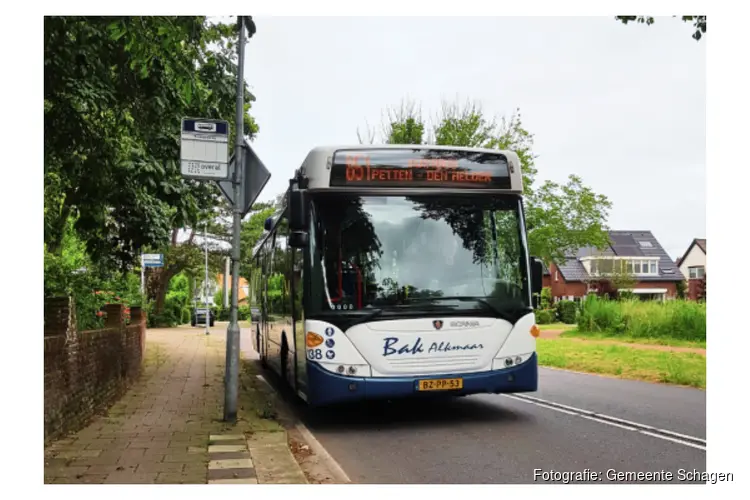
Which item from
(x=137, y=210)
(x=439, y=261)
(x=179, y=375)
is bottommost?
(x=179, y=375)

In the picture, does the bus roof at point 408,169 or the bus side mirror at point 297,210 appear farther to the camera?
the bus roof at point 408,169

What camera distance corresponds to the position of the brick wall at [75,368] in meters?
7.06

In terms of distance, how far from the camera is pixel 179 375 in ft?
47.4

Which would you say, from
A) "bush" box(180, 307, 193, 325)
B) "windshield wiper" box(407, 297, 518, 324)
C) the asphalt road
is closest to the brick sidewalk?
the asphalt road

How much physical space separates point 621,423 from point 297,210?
4.40 meters

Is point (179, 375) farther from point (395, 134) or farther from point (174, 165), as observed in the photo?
point (395, 134)

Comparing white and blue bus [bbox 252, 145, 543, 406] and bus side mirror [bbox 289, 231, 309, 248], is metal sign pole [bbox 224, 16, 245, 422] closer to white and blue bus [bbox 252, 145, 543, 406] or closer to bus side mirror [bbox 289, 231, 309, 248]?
white and blue bus [bbox 252, 145, 543, 406]

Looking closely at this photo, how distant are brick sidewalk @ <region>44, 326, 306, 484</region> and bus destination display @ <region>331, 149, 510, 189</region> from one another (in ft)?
9.82

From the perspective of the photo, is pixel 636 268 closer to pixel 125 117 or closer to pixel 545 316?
pixel 545 316

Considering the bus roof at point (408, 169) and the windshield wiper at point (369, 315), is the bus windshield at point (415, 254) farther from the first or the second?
the bus roof at point (408, 169)

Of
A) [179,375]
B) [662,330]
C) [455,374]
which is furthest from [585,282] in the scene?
[455,374]

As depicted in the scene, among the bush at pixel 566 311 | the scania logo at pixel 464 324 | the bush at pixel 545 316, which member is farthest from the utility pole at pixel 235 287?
the bush at pixel 545 316

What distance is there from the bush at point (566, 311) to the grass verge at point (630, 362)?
2264cm

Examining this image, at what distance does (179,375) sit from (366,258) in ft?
25.2
